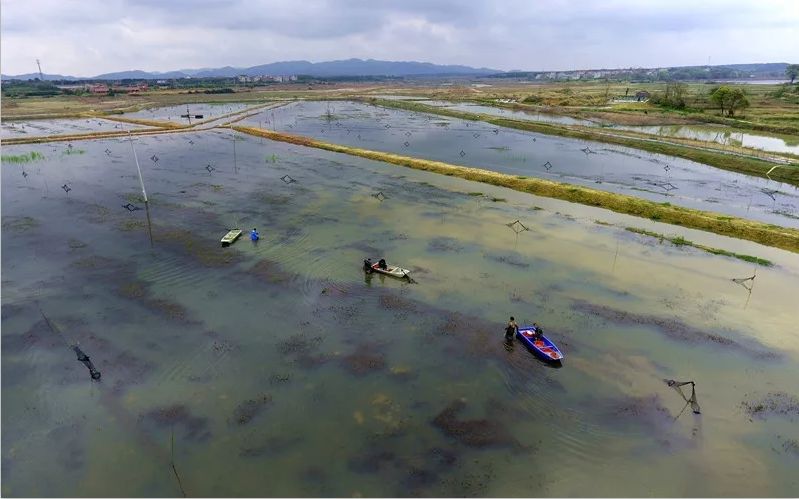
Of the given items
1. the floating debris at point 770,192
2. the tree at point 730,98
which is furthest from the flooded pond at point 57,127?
the tree at point 730,98

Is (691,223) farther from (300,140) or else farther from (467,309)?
(300,140)

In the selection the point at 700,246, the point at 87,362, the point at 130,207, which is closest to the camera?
the point at 87,362

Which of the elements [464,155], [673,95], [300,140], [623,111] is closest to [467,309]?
[464,155]

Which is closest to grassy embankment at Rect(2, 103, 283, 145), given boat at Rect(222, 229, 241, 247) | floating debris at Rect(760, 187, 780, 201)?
boat at Rect(222, 229, 241, 247)

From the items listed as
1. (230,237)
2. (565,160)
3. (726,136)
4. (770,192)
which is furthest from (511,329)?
(726,136)

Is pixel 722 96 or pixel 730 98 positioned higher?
pixel 722 96

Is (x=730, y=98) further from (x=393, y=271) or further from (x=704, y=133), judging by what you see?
(x=393, y=271)
